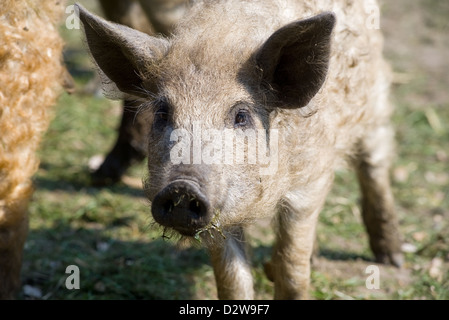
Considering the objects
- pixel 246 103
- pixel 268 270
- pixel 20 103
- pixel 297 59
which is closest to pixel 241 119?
pixel 246 103

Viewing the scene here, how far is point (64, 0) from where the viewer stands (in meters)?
4.78

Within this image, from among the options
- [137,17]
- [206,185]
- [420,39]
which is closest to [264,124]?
[206,185]

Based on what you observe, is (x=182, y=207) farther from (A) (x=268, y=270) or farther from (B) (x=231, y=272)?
(A) (x=268, y=270)

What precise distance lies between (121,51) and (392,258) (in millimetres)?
3012

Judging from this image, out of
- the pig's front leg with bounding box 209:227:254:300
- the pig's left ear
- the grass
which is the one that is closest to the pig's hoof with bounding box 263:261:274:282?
the grass

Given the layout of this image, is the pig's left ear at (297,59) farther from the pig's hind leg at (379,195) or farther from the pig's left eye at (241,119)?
the pig's hind leg at (379,195)

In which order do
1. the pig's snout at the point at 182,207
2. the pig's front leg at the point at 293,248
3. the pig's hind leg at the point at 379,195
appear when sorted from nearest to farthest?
the pig's snout at the point at 182,207
the pig's front leg at the point at 293,248
the pig's hind leg at the point at 379,195

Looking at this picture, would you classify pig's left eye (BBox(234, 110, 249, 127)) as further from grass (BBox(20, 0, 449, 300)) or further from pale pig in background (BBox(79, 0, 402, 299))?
grass (BBox(20, 0, 449, 300))

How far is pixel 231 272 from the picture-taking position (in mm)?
4133

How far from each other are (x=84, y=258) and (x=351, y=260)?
2274 millimetres

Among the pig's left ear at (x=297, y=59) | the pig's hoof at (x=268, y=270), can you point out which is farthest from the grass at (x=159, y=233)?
the pig's left ear at (x=297, y=59)

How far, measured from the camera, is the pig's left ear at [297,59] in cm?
335

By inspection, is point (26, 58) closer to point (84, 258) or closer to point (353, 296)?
point (84, 258)

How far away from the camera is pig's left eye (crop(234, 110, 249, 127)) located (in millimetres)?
3502
